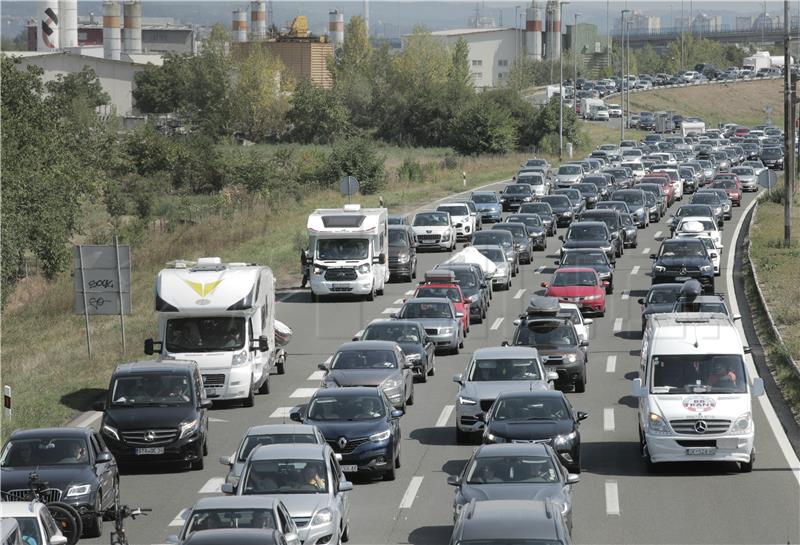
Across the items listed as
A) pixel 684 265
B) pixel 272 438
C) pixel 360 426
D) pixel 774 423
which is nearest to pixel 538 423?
pixel 360 426

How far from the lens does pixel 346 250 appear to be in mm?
45875

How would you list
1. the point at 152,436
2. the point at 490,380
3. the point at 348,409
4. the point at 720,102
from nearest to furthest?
the point at 348,409 → the point at 152,436 → the point at 490,380 → the point at 720,102

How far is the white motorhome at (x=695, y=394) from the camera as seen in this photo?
2378 cm

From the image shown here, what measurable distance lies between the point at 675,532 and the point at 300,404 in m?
12.8

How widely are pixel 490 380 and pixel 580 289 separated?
595 inches

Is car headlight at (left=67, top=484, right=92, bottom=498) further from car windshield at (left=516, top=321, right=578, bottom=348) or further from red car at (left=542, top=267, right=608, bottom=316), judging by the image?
red car at (left=542, top=267, right=608, bottom=316)

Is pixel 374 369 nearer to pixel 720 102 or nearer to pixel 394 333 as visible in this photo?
pixel 394 333

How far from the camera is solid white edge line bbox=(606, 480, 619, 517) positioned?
70.4 feet

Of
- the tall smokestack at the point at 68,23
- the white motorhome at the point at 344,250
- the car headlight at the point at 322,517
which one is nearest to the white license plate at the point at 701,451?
the car headlight at the point at 322,517

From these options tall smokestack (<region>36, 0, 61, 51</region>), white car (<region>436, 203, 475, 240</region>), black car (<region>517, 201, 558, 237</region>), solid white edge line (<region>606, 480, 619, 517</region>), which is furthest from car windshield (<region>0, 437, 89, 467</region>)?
tall smokestack (<region>36, 0, 61, 51</region>)

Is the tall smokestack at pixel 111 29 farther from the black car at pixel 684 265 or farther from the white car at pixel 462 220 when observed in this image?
the black car at pixel 684 265

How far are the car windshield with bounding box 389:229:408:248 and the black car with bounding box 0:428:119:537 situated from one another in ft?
95.7

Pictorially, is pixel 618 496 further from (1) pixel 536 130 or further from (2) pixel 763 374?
(1) pixel 536 130

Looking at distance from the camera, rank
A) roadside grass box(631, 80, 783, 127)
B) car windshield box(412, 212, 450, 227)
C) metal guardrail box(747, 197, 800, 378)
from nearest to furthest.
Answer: metal guardrail box(747, 197, 800, 378) < car windshield box(412, 212, 450, 227) < roadside grass box(631, 80, 783, 127)
